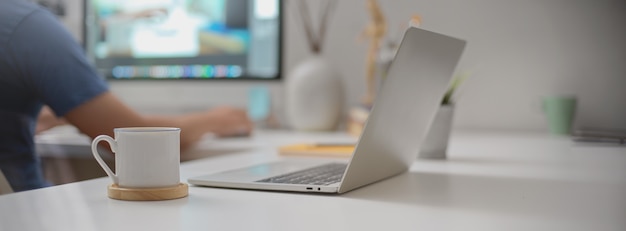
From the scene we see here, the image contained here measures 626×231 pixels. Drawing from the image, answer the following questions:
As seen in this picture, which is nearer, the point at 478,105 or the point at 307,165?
the point at 307,165

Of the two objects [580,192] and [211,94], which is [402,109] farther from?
[211,94]

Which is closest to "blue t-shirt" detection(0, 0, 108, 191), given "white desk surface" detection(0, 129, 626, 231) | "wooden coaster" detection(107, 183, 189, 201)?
"white desk surface" detection(0, 129, 626, 231)

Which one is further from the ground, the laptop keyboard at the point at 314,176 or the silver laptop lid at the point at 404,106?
the silver laptop lid at the point at 404,106

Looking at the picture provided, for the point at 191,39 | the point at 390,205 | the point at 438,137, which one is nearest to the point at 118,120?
the point at 438,137

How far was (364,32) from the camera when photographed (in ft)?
6.86

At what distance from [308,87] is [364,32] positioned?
276mm

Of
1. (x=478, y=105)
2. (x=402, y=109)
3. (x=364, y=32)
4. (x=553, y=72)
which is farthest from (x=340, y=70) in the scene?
(x=402, y=109)

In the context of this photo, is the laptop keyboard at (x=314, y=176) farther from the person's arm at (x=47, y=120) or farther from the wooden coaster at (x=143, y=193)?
the person's arm at (x=47, y=120)

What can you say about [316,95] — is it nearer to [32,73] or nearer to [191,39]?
[191,39]

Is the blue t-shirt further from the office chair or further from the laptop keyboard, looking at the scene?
the laptop keyboard

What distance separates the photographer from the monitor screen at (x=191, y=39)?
208 cm

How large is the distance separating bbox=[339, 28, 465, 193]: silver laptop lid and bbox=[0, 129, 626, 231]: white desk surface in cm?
2

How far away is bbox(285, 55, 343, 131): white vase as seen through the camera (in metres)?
1.96

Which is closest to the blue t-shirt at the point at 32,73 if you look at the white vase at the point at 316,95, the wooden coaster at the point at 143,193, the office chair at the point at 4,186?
the office chair at the point at 4,186
